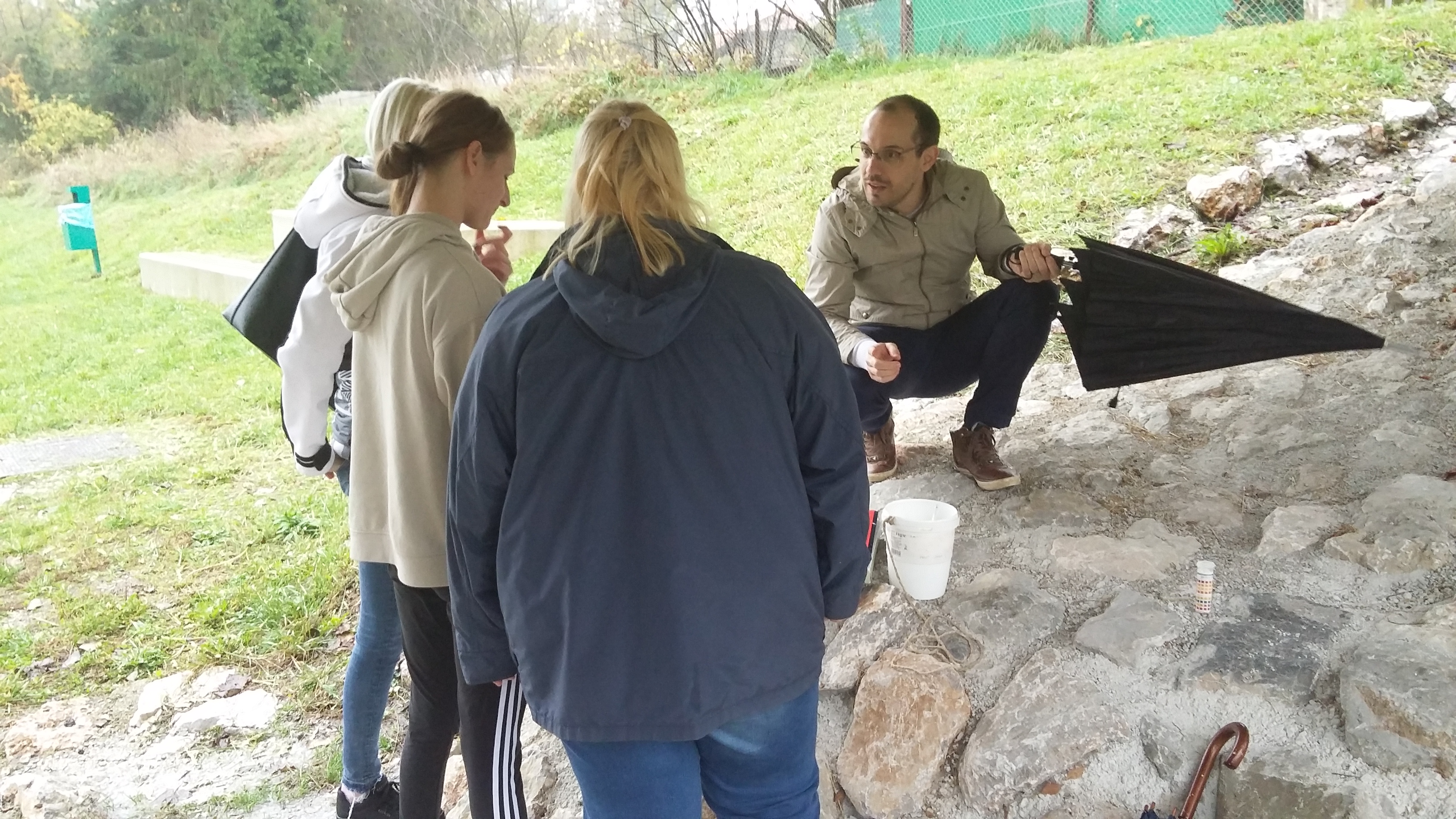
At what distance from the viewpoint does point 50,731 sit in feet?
8.77

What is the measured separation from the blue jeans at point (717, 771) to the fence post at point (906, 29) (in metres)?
5.20

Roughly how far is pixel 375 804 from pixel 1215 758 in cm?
154

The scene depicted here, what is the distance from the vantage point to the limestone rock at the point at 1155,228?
4.24 meters

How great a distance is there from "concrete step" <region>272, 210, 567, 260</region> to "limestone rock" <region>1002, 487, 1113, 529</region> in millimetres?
2291

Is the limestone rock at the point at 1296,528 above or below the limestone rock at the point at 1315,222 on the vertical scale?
below

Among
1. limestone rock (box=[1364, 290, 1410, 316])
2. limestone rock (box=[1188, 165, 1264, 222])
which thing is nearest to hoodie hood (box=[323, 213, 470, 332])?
limestone rock (box=[1364, 290, 1410, 316])

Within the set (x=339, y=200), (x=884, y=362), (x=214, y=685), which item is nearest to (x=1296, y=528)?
(x=884, y=362)

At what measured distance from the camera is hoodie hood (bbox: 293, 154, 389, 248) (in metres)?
1.73

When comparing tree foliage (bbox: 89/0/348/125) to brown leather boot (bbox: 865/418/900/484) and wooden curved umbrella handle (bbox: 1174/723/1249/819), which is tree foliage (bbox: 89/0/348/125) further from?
wooden curved umbrella handle (bbox: 1174/723/1249/819)

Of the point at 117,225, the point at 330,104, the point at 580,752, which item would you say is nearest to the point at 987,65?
the point at 330,104

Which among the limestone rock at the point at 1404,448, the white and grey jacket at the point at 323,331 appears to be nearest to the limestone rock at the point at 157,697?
the white and grey jacket at the point at 323,331

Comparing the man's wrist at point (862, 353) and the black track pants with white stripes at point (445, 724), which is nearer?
the black track pants with white stripes at point (445, 724)

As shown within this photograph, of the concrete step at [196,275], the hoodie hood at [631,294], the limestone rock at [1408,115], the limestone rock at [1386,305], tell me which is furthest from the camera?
the concrete step at [196,275]

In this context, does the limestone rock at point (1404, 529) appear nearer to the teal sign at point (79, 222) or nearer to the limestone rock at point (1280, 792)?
the limestone rock at point (1280, 792)
